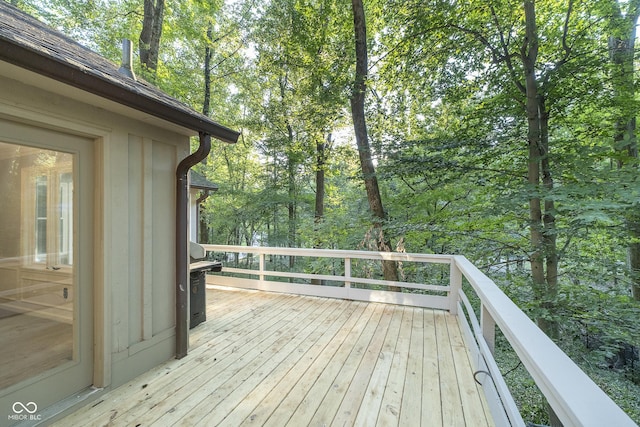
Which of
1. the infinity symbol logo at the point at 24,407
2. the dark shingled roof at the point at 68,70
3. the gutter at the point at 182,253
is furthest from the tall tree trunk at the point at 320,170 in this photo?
the infinity symbol logo at the point at 24,407

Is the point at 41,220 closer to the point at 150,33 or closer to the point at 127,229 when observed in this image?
the point at 127,229

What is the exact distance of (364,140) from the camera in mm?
5668

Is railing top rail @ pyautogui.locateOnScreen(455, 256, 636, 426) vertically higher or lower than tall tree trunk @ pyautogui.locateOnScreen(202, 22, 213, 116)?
lower

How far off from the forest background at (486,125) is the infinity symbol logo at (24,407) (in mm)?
4692

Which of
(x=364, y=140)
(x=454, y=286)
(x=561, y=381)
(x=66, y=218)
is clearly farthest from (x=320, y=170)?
(x=561, y=381)

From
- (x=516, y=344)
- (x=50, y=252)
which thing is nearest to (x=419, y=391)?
(x=516, y=344)

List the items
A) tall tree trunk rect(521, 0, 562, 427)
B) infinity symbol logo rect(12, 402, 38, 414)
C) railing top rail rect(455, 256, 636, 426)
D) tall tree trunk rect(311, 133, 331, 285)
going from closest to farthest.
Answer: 1. railing top rail rect(455, 256, 636, 426)
2. infinity symbol logo rect(12, 402, 38, 414)
3. tall tree trunk rect(521, 0, 562, 427)
4. tall tree trunk rect(311, 133, 331, 285)

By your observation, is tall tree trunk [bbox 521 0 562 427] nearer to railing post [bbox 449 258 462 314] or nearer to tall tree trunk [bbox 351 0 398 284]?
railing post [bbox 449 258 462 314]

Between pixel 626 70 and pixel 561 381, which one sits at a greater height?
pixel 626 70

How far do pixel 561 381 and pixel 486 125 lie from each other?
494 cm

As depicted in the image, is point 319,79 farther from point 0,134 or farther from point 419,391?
point 419,391

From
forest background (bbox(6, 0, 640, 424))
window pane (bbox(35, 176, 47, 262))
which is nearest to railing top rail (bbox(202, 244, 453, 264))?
forest background (bbox(6, 0, 640, 424))

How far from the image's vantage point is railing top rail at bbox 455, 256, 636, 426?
25.7 inches

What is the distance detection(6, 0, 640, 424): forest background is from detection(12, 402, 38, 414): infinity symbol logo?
4.69 meters
